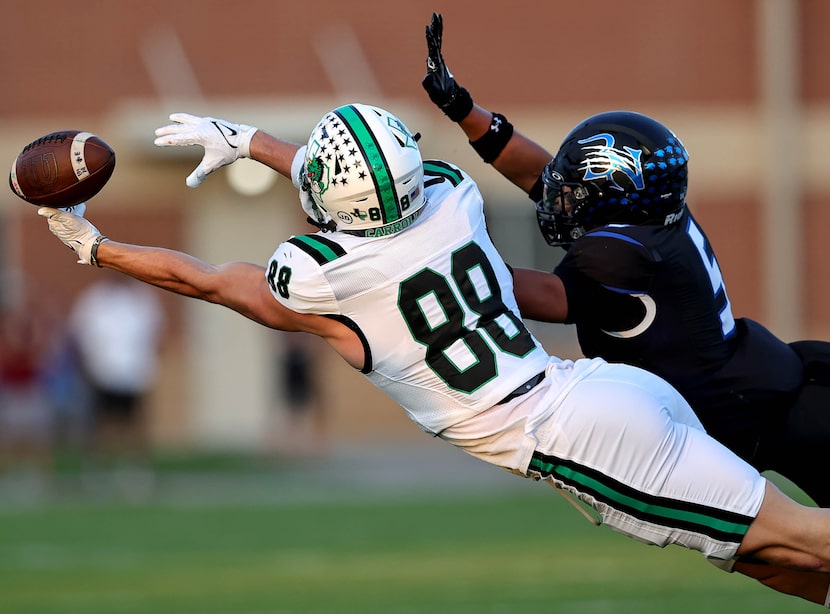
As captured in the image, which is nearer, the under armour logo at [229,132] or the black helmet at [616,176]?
the black helmet at [616,176]

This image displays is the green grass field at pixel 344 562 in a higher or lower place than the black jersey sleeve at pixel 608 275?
lower

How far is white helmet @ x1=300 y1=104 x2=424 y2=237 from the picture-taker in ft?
15.0

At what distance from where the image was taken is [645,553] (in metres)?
10.4

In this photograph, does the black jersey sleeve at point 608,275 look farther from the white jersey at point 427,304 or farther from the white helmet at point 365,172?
the white helmet at point 365,172

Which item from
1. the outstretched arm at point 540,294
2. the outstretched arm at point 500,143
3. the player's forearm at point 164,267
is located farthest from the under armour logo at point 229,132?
the outstretched arm at point 540,294

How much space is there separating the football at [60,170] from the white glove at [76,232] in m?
0.03

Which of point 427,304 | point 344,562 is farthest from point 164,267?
point 344,562

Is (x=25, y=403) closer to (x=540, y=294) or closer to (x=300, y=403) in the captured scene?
(x=300, y=403)

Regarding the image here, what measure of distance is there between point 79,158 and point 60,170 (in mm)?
91

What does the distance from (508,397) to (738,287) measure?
14.8 meters

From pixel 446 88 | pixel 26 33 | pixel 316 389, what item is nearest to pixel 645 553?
pixel 446 88

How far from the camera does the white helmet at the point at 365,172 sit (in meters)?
4.59

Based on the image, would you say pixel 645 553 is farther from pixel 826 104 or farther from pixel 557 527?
pixel 826 104

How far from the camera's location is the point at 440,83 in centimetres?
546
